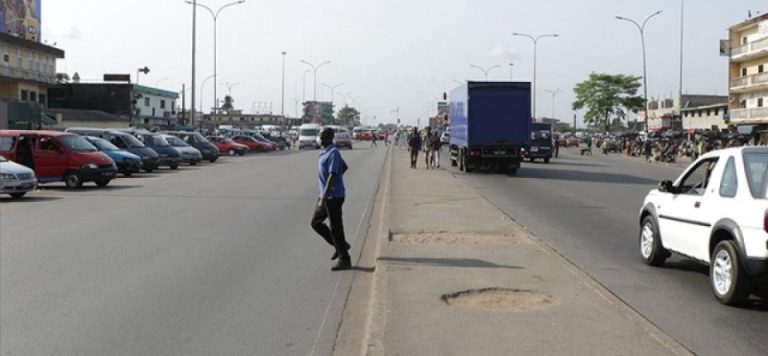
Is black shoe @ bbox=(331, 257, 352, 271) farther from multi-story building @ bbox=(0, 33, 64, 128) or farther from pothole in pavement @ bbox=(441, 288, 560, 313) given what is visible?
multi-story building @ bbox=(0, 33, 64, 128)

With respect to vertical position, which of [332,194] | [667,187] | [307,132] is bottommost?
[332,194]

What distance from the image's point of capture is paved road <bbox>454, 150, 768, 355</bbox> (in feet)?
21.7

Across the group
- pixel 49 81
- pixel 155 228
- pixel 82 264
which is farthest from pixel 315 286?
pixel 49 81

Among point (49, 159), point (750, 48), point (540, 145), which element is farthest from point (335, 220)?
point (750, 48)

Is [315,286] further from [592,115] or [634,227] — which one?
[592,115]

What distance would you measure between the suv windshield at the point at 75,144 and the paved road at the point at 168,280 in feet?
19.3

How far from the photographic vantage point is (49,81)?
70125 mm

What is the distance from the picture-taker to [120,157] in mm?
28484

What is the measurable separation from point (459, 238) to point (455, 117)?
23.7 meters

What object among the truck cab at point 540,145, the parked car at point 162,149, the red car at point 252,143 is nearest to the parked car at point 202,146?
the parked car at point 162,149

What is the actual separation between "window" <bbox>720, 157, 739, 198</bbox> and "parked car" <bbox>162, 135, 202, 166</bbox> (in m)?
32.7

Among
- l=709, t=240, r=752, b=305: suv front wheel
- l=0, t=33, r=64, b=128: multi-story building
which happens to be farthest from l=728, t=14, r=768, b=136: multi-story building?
l=709, t=240, r=752, b=305: suv front wheel

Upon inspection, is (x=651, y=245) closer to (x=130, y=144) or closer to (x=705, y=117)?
(x=130, y=144)

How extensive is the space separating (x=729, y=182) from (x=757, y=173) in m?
0.43
